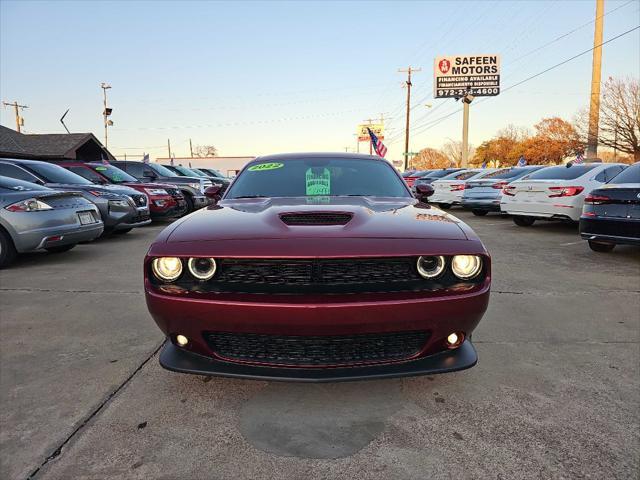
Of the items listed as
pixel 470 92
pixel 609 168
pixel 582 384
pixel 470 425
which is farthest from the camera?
pixel 470 92

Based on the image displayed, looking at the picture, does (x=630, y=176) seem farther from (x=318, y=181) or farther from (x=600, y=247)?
(x=318, y=181)

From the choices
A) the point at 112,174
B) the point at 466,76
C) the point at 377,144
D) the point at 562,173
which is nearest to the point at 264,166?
the point at 562,173

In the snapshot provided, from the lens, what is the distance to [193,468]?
1838 mm

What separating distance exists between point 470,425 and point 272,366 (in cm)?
101

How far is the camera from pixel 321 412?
2.22m

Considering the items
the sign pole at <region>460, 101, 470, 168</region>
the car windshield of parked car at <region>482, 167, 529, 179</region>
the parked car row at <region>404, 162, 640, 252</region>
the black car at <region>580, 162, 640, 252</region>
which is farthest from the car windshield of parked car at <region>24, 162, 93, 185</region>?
the sign pole at <region>460, 101, 470, 168</region>

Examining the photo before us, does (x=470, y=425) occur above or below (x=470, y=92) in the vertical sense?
below

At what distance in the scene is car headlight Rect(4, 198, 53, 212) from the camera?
214 inches

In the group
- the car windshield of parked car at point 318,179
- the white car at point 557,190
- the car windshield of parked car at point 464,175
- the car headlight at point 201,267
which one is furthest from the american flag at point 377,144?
the car headlight at point 201,267

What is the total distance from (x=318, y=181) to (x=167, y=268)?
5.40 feet

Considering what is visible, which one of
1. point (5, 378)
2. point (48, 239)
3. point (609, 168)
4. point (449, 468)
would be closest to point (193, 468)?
point (449, 468)

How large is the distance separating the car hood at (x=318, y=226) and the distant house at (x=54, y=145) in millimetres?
27558

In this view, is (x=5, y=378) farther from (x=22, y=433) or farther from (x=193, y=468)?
(x=193, y=468)

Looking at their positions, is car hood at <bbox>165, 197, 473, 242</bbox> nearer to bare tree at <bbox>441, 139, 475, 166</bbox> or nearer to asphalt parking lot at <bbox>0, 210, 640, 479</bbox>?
asphalt parking lot at <bbox>0, 210, 640, 479</bbox>
